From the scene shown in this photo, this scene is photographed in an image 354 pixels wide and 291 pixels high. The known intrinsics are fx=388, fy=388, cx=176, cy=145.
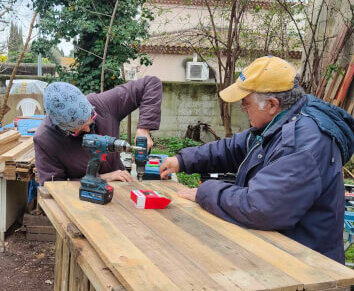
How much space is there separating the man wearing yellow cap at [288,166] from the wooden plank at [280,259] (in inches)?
2.9

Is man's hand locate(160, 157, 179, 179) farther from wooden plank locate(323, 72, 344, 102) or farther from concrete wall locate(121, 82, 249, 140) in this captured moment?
concrete wall locate(121, 82, 249, 140)

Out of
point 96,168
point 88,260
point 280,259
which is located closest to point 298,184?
point 280,259

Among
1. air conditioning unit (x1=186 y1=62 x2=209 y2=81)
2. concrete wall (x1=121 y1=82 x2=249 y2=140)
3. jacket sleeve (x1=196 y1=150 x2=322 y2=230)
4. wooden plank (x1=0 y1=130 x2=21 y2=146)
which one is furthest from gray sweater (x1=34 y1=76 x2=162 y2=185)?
air conditioning unit (x1=186 y1=62 x2=209 y2=81)

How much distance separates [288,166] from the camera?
5.57 ft

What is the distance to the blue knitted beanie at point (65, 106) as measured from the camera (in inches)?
92.1

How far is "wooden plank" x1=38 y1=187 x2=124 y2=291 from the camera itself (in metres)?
1.45

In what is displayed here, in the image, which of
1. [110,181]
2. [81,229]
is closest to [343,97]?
[110,181]

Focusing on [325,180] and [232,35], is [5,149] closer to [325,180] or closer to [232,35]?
[325,180]

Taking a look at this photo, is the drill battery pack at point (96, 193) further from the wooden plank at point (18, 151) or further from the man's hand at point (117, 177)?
the wooden plank at point (18, 151)

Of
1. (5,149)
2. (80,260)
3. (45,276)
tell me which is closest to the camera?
(80,260)

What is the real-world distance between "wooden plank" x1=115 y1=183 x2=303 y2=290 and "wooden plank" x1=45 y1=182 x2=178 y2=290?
6cm

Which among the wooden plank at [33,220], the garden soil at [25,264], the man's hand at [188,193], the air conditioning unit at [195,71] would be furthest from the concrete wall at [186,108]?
the man's hand at [188,193]

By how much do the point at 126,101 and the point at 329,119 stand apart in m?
1.76

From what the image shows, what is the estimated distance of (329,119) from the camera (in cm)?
184
